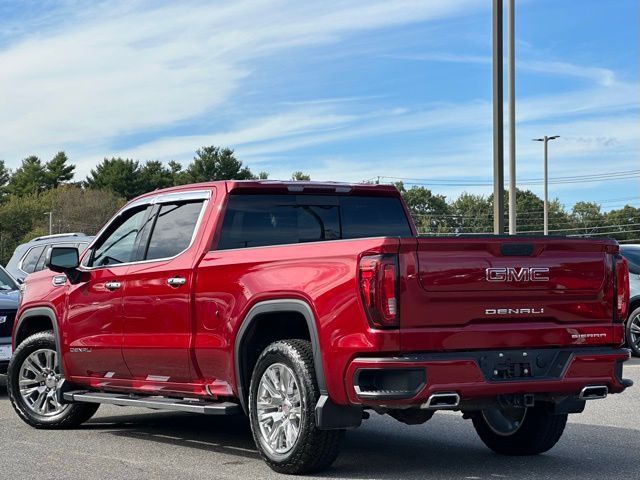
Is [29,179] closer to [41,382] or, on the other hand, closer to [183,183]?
[183,183]

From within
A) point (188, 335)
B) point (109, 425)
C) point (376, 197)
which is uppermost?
point (376, 197)

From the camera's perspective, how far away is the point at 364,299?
6859mm

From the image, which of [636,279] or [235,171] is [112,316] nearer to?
[636,279]

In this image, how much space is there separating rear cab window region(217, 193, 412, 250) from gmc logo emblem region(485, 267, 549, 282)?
213 centimetres

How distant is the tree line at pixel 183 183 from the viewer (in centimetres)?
11650

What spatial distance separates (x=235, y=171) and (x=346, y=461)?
10730 cm

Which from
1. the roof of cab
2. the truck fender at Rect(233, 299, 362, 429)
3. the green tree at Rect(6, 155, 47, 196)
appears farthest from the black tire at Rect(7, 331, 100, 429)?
the green tree at Rect(6, 155, 47, 196)

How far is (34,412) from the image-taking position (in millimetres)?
10109

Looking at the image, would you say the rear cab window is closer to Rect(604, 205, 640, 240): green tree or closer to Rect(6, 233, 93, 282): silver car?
Rect(6, 233, 93, 282): silver car

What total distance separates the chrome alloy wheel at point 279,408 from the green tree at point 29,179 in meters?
137

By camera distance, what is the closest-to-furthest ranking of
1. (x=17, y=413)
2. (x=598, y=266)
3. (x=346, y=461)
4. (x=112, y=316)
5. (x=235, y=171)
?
(x=598, y=266), (x=346, y=461), (x=112, y=316), (x=17, y=413), (x=235, y=171)

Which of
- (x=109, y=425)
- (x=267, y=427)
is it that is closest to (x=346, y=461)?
(x=267, y=427)

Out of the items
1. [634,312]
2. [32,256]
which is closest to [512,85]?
[634,312]

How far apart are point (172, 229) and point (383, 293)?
2.74 meters
